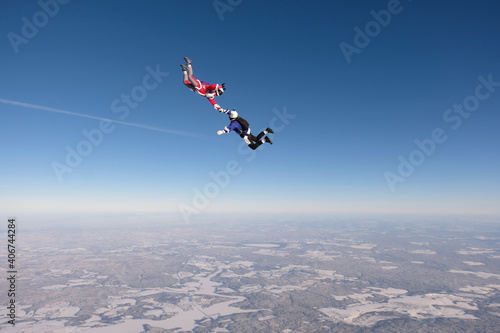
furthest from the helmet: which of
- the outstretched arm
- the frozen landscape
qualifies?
the frozen landscape

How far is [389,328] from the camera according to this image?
9431cm

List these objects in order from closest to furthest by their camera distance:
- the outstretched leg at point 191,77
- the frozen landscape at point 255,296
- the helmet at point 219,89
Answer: the outstretched leg at point 191,77 < the helmet at point 219,89 < the frozen landscape at point 255,296

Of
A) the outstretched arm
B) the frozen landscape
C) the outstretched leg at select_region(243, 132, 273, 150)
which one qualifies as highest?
the outstretched arm

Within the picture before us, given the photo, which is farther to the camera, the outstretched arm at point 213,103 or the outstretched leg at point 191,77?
the outstretched arm at point 213,103

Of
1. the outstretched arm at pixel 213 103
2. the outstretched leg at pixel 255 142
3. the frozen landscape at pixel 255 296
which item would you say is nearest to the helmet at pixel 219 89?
the outstretched arm at pixel 213 103

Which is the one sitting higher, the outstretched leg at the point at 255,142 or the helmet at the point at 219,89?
the helmet at the point at 219,89

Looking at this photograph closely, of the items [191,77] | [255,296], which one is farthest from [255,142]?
[255,296]

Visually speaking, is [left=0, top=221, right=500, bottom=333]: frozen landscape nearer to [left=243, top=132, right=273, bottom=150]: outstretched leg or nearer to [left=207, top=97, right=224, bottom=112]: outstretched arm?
[left=243, top=132, right=273, bottom=150]: outstretched leg

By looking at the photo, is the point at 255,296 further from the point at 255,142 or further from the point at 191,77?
the point at 191,77

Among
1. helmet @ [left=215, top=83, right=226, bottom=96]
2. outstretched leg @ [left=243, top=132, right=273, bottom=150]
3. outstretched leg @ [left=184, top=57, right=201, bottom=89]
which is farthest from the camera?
outstretched leg @ [left=243, top=132, right=273, bottom=150]

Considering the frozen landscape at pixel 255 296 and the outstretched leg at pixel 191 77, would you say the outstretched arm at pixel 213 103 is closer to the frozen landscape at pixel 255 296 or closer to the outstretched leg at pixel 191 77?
the outstretched leg at pixel 191 77

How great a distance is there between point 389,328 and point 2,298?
180227mm

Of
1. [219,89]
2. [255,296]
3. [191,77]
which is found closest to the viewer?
[191,77]

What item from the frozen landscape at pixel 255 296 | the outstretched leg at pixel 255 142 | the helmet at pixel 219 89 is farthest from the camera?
the frozen landscape at pixel 255 296
